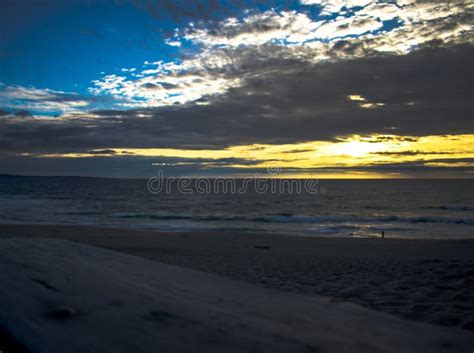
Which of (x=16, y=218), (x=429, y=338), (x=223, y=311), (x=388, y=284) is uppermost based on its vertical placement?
(x=223, y=311)

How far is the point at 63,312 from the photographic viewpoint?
1.47 meters

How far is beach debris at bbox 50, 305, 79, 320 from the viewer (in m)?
1.44

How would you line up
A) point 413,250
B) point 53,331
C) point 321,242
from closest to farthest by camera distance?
point 53,331, point 413,250, point 321,242

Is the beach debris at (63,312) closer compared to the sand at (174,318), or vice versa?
the sand at (174,318)

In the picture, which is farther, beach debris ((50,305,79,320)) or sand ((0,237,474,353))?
beach debris ((50,305,79,320))

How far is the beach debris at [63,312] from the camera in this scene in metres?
Result: 1.44

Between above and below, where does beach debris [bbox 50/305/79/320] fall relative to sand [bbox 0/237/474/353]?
above

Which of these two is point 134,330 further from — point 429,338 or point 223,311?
point 429,338

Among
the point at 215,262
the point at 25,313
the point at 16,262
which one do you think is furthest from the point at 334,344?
the point at 215,262

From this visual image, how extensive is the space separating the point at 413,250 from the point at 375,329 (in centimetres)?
1374

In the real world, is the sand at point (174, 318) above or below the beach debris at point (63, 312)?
below

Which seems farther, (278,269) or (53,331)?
(278,269)

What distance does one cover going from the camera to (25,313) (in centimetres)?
143

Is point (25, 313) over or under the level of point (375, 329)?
over
